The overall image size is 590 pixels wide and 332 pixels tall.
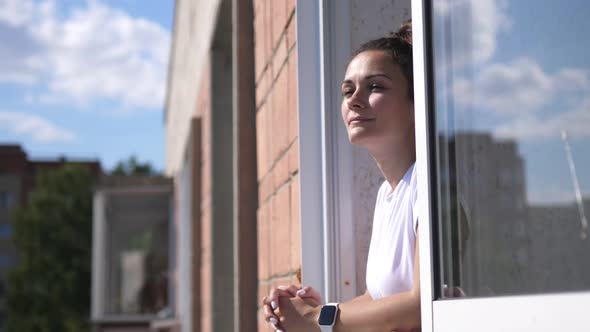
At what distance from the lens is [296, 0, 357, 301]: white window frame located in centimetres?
202

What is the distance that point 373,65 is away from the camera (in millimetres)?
1701

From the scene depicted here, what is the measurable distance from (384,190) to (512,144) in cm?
67

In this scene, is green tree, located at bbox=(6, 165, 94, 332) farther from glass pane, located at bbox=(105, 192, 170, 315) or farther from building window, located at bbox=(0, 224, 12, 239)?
glass pane, located at bbox=(105, 192, 170, 315)

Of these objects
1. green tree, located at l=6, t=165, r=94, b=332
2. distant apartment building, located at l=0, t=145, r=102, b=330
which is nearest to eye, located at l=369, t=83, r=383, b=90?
green tree, located at l=6, t=165, r=94, b=332

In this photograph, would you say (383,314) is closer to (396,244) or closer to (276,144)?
(396,244)

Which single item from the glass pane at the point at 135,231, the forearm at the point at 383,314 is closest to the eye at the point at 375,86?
the forearm at the point at 383,314

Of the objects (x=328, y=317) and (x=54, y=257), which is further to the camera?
(x=54, y=257)

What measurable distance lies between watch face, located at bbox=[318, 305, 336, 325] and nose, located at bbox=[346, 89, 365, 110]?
0.38 metres

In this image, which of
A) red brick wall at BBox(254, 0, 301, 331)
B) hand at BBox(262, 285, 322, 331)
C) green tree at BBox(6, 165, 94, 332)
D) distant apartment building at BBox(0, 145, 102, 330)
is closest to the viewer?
hand at BBox(262, 285, 322, 331)

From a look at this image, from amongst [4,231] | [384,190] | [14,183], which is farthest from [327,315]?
[4,231]

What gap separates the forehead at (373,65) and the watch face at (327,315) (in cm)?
44

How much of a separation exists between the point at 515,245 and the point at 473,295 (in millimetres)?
154

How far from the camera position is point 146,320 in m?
13.8

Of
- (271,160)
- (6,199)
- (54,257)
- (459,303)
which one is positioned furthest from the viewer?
(6,199)
